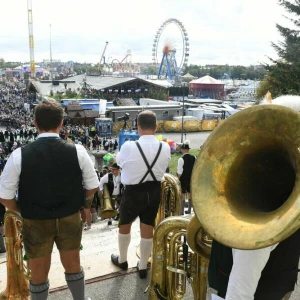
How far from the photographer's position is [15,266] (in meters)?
2.54

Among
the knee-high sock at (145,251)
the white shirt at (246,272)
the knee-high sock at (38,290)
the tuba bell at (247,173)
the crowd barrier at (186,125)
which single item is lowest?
the crowd barrier at (186,125)

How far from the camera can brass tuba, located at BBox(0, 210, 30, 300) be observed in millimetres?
2495

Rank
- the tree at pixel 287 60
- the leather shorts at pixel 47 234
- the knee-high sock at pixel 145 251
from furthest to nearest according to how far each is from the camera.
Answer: the tree at pixel 287 60 < the knee-high sock at pixel 145 251 < the leather shorts at pixel 47 234

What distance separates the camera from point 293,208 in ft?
3.56

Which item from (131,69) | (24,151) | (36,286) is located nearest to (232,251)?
(24,151)

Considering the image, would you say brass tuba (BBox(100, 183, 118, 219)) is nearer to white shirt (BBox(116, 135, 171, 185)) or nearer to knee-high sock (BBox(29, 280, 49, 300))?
white shirt (BBox(116, 135, 171, 185))

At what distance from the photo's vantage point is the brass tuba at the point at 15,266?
249cm

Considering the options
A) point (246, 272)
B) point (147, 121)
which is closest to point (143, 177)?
point (147, 121)

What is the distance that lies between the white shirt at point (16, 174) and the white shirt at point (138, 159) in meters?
0.63

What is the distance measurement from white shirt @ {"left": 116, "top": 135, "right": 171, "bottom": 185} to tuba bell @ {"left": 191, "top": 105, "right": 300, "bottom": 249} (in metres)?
1.38

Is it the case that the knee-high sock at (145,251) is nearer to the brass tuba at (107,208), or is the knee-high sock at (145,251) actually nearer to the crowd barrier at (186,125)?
the brass tuba at (107,208)

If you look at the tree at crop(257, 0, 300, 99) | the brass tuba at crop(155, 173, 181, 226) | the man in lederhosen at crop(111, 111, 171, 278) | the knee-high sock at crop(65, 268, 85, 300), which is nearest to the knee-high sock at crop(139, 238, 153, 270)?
the man in lederhosen at crop(111, 111, 171, 278)

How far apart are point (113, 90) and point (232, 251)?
152 feet

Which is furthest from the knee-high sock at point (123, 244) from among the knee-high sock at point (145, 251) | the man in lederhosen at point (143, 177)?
the knee-high sock at point (145, 251)
